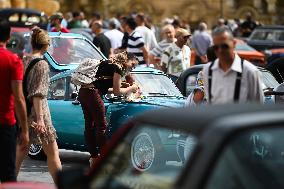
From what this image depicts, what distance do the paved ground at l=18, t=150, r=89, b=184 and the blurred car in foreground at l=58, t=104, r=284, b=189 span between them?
19.9 feet

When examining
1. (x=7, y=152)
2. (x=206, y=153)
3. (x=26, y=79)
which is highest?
(x=26, y=79)

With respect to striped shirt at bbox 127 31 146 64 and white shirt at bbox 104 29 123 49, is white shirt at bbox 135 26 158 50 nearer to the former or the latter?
white shirt at bbox 104 29 123 49

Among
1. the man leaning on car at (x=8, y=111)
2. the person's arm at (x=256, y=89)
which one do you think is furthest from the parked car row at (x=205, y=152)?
the man leaning on car at (x=8, y=111)

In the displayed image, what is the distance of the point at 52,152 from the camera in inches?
448

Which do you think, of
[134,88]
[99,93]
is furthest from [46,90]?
[134,88]

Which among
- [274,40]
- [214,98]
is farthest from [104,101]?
[274,40]

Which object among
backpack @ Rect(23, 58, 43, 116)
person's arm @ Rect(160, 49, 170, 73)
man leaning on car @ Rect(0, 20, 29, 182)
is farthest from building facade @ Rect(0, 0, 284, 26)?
man leaning on car @ Rect(0, 20, 29, 182)

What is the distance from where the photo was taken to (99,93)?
13188 mm

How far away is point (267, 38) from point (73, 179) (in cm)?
2930

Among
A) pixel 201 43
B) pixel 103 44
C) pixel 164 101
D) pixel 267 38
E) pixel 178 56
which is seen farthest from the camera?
pixel 267 38

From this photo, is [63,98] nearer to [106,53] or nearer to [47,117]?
[47,117]

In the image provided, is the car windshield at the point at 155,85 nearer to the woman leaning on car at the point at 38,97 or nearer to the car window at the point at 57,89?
the car window at the point at 57,89

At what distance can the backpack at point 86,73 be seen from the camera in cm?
1316

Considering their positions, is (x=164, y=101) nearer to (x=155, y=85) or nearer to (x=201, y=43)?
(x=155, y=85)
